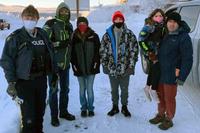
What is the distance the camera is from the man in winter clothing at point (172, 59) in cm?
612

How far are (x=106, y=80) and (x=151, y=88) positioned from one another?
4.36 meters

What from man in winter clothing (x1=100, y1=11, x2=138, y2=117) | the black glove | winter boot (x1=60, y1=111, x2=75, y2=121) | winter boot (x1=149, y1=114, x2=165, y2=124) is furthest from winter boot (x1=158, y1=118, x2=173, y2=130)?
the black glove

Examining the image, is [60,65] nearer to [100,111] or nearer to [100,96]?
[100,111]

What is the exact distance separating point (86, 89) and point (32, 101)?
194 centimetres

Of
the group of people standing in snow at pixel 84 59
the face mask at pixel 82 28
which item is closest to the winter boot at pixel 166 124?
the group of people standing in snow at pixel 84 59

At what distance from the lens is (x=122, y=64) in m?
7.07

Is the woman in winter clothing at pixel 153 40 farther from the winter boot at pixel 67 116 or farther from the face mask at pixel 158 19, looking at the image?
the winter boot at pixel 67 116

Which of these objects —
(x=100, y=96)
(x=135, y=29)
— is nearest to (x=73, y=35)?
(x=100, y=96)

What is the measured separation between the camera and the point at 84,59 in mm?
7055

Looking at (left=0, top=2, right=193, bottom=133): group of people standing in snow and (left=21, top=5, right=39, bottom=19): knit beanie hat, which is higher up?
(left=21, top=5, right=39, bottom=19): knit beanie hat

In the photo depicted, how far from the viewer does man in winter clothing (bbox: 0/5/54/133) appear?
5.29 meters

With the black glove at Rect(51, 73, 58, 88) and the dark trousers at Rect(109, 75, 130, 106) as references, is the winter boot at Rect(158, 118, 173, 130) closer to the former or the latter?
the dark trousers at Rect(109, 75, 130, 106)

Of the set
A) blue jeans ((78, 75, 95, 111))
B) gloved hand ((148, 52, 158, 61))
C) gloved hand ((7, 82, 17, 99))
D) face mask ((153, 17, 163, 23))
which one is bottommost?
blue jeans ((78, 75, 95, 111))

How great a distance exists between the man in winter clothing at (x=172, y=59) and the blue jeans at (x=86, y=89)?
49.4 inches
